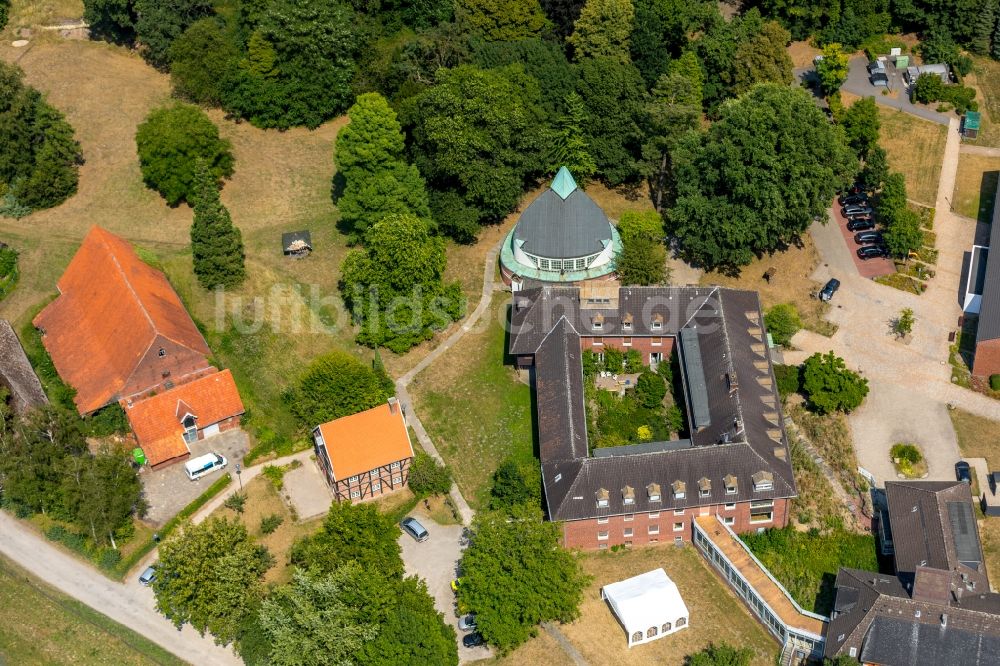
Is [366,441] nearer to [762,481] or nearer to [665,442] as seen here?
[665,442]

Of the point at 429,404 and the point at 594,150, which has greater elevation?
the point at 594,150

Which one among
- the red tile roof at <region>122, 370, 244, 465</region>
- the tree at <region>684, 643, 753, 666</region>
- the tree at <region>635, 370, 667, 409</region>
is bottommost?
the tree at <region>684, 643, 753, 666</region>

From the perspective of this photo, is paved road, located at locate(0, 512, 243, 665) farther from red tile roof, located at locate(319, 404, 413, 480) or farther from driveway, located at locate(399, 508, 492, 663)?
red tile roof, located at locate(319, 404, 413, 480)

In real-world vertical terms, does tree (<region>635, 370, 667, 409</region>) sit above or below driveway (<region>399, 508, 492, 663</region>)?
above

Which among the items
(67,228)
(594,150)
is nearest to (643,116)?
(594,150)

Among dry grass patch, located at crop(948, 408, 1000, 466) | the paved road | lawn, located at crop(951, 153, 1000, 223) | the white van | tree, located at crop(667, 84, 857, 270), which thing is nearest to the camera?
the paved road

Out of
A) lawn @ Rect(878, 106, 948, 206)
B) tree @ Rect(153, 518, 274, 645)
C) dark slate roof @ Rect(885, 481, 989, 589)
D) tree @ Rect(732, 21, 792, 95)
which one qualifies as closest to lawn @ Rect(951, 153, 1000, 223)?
lawn @ Rect(878, 106, 948, 206)

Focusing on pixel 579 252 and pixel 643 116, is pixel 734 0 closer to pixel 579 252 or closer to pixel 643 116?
pixel 643 116

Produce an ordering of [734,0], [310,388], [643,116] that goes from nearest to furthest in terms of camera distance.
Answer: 1. [310,388]
2. [643,116]
3. [734,0]
